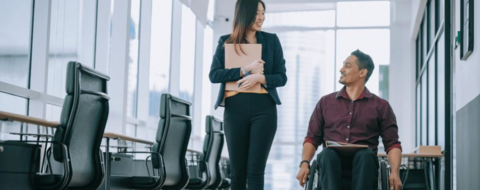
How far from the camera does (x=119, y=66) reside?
6.98 meters

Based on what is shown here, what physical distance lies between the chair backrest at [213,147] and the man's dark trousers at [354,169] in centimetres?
304

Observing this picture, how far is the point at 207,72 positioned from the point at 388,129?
26.8ft

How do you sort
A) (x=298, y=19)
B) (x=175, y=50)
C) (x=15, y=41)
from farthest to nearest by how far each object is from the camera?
(x=298, y=19) → (x=175, y=50) → (x=15, y=41)

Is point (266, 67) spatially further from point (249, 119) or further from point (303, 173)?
point (303, 173)

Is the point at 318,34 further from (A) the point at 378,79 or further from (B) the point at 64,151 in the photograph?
(B) the point at 64,151

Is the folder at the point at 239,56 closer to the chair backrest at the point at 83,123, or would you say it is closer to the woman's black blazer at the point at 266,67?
the woman's black blazer at the point at 266,67

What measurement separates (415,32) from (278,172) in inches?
134

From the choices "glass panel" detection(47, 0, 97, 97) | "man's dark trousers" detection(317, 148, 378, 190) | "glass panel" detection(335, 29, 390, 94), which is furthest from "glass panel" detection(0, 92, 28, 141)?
"glass panel" detection(335, 29, 390, 94)

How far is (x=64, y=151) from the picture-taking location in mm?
3137

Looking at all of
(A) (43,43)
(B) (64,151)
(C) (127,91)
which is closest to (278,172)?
(C) (127,91)

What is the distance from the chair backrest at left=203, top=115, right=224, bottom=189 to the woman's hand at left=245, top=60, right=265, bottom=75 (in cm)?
291

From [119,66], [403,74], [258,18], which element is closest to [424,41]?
[403,74]

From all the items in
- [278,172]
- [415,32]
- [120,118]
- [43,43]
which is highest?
[415,32]

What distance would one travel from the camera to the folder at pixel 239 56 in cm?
336
